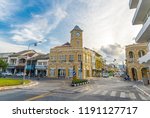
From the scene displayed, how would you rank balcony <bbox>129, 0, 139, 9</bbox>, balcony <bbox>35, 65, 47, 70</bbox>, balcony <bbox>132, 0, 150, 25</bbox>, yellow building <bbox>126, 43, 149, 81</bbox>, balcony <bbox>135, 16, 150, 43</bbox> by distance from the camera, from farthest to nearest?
1. balcony <bbox>35, 65, 47, 70</bbox>
2. yellow building <bbox>126, 43, 149, 81</bbox>
3. balcony <bbox>129, 0, 139, 9</bbox>
4. balcony <bbox>132, 0, 150, 25</bbox>
5. balcony <bbox>135, 16, 150, 43</bbox>

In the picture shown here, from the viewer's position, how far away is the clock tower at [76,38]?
4749 cm

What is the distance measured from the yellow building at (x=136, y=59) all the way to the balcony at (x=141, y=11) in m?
20.7

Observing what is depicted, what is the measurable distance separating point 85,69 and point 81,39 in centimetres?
1063

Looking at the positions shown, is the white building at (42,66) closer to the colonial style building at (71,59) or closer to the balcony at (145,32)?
the colonial style building at (71,59)

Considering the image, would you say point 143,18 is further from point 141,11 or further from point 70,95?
point 70,95

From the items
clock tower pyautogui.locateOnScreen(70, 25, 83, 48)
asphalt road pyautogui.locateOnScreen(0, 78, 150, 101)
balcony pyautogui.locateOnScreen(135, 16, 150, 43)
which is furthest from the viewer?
clock tower pyautogui.locateOnScreen(70, 25, 83, 48)

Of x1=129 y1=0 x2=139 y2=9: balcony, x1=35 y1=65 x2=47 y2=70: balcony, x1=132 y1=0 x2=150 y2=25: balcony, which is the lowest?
x1=35 y1=65 x2=47 y2=70: balcony

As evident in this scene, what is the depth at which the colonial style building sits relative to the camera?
4559cm

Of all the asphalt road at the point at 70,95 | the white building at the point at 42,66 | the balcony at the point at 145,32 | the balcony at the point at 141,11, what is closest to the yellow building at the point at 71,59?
the white building at the point at 42,66

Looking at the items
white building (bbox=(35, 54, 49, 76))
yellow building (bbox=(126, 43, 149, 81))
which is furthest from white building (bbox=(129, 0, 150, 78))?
white building (bbox=(35, 54, 49, 76))

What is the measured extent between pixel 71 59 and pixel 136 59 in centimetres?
2010

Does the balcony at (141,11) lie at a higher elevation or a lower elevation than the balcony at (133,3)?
lower

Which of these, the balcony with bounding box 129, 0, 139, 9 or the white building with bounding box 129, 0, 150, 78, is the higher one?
the balcony with bounding box 129, 0, 139, 9

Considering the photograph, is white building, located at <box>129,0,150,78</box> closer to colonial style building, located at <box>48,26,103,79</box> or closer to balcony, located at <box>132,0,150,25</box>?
balcony, located at <box>132,0,150,25</box>
